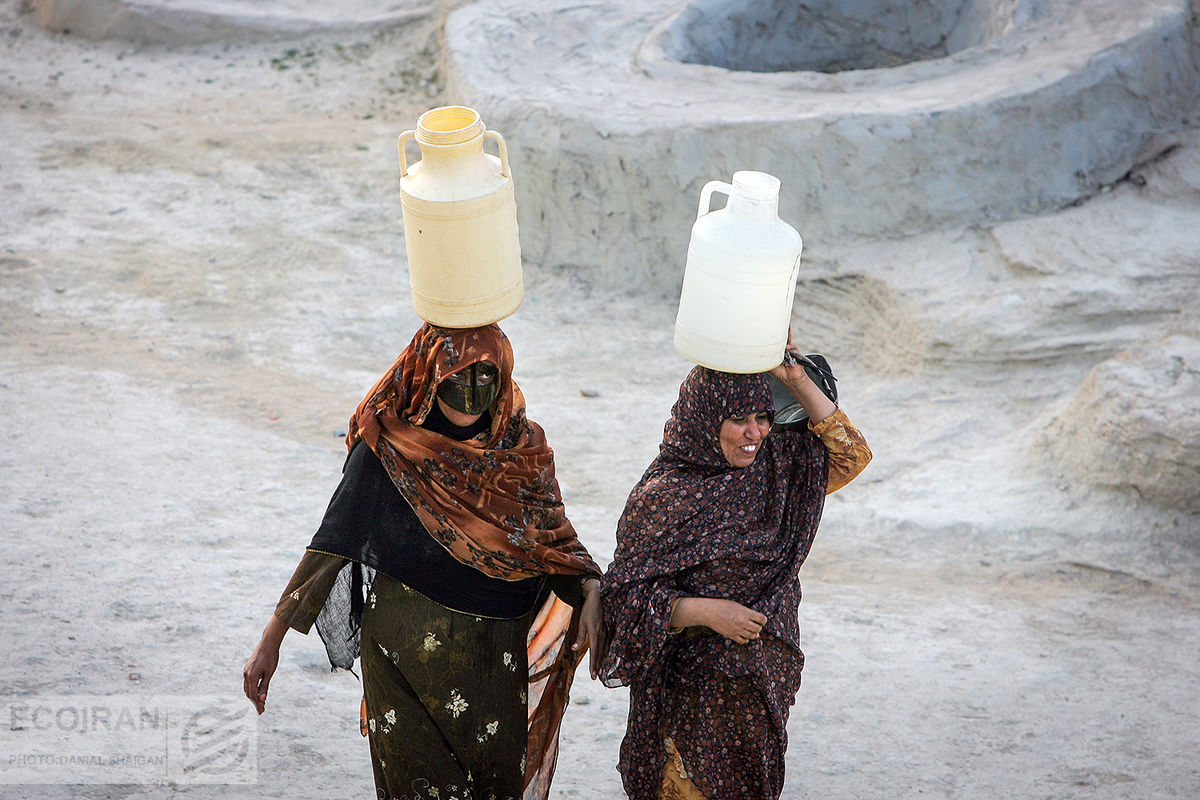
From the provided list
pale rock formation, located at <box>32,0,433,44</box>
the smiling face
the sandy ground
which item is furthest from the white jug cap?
pale rock formation, located at <box>32,0,433,44</box>

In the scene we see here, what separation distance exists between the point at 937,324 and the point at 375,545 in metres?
4.47

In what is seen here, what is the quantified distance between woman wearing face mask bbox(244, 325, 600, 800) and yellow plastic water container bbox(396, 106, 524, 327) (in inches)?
3.4

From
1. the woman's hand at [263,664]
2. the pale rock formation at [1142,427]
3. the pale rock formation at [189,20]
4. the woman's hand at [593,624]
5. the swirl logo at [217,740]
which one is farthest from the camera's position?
the pale rock formation at [189,20]

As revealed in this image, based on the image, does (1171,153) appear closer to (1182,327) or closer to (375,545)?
(1182,327)

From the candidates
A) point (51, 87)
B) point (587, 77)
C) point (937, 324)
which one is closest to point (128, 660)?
point (937, 324)

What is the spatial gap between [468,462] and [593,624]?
1.49 ft

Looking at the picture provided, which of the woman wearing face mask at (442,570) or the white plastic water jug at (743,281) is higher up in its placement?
the white plastic water jug at (743,281)

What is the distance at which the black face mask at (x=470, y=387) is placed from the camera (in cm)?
221

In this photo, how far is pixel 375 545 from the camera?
2.29 meters

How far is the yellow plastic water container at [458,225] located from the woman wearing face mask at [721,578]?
0.49m

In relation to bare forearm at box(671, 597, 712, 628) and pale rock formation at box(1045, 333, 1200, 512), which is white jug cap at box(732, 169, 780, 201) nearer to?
bare forearm at box(671, 597, 712, 628)

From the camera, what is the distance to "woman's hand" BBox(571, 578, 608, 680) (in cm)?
238

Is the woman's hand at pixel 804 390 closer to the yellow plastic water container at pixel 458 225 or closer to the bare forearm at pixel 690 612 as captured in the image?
the bare forearm at pixel 690 612

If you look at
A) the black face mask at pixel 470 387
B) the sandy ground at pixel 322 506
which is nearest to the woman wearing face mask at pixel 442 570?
the black face mask at pixel 470 387
